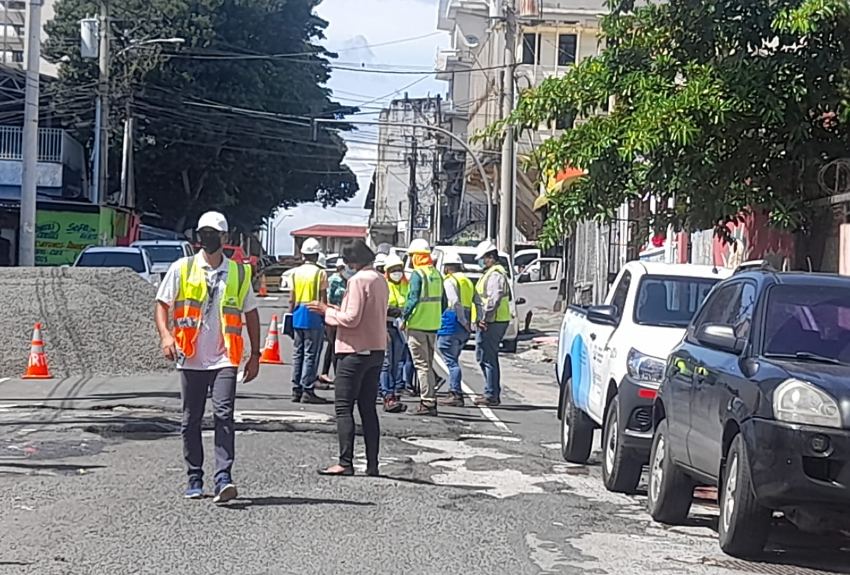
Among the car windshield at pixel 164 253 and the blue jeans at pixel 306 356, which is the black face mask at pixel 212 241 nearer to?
the blue jeans at pixel 306 356

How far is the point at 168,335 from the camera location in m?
9.23

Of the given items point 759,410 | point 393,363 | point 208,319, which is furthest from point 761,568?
point 393,363

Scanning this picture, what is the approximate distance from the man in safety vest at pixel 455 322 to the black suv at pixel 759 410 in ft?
20.9

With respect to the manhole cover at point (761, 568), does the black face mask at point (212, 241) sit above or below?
above

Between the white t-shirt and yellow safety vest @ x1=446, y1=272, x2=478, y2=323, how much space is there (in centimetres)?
723

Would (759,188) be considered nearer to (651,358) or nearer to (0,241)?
(651,358)

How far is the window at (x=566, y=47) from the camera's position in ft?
199

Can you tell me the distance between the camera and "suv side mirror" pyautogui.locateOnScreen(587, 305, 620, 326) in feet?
36.9

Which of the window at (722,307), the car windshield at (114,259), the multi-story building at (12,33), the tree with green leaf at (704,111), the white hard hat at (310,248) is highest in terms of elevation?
the multi-story building at (12,33)

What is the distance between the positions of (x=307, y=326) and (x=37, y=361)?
4684mm

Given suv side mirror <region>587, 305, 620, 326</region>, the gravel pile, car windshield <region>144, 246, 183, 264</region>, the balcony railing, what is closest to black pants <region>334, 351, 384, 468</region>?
suv side mirror <region>587, 305, 620, 326</region>

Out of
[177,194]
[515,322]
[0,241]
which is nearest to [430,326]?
[515,322]

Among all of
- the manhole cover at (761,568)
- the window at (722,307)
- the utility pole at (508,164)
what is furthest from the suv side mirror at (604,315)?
the utility pole at (508,164)

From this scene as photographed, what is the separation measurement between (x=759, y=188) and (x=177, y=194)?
4224 centimetres
